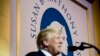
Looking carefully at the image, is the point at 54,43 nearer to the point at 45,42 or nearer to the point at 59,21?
the point at 45,42

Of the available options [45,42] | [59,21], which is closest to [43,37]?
[45,42]

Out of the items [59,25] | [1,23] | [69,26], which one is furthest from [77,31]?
[1,23]

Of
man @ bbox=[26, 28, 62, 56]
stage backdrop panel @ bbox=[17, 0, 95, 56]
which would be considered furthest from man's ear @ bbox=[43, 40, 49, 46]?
stage backdrop panel @ bbox=[17, 0, 95, 56]

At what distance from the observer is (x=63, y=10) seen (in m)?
1.88

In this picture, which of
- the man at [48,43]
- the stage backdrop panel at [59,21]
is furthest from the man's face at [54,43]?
the stage backdrop panel at [59,21]

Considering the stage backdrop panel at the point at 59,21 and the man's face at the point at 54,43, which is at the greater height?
the stage backdrop panel at the point at 59,21

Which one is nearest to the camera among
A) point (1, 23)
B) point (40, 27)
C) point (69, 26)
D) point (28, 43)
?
point (1, 23)

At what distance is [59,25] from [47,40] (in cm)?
41

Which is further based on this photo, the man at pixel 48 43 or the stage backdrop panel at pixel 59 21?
the stage backdrop panel at pixel 59 21

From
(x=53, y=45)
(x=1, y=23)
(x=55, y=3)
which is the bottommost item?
(x=53, y=45)

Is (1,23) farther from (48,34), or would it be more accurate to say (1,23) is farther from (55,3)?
(55,3)

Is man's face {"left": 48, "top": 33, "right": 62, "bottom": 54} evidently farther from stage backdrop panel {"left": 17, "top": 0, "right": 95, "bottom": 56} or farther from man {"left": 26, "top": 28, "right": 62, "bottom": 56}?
stage backdrop panel {"left": 17, "top": 0, "right": 95, "bottom": 56}

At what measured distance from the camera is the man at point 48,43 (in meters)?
1.38

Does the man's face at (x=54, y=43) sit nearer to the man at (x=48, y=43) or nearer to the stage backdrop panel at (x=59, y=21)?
the man at (x=48, y=43)
